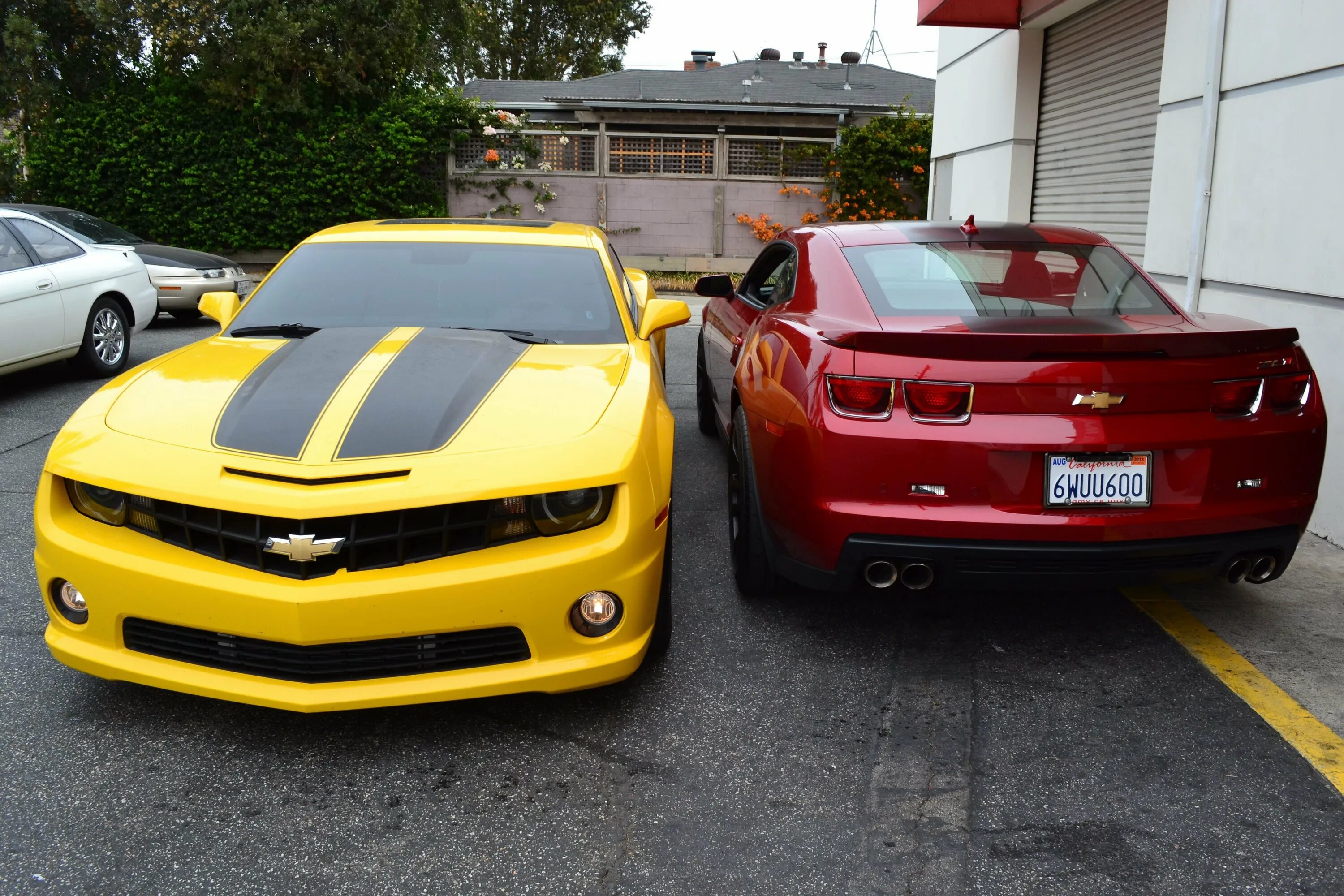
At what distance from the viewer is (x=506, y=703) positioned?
10.7 ft

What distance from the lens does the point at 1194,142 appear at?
6254mm

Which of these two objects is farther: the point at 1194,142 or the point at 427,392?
the point at 1194,142

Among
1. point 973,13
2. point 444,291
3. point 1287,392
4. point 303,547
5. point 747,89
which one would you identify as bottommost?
point 303,547

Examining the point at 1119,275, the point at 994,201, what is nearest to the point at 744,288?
the point at 1119,275

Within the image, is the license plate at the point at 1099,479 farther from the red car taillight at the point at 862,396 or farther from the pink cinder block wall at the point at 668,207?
the pink cinder block wall at the point at 668,207

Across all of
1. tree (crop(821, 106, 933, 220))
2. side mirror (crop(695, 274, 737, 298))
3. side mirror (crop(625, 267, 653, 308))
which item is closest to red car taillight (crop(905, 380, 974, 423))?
side mirror (crop(625, 267, 653, 308))

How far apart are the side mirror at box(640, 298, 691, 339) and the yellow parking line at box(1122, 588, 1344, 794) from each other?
217cm

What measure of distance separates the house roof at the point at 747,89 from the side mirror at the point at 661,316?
1922cm

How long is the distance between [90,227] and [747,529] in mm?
10103

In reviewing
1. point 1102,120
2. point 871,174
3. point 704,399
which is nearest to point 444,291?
point 704,399

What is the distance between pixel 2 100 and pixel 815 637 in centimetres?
1954

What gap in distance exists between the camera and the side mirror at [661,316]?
4.29 metres

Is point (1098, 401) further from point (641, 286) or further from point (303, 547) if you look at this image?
point (641, 286)

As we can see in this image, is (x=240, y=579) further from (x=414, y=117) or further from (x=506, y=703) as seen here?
(x=414, y=117)
